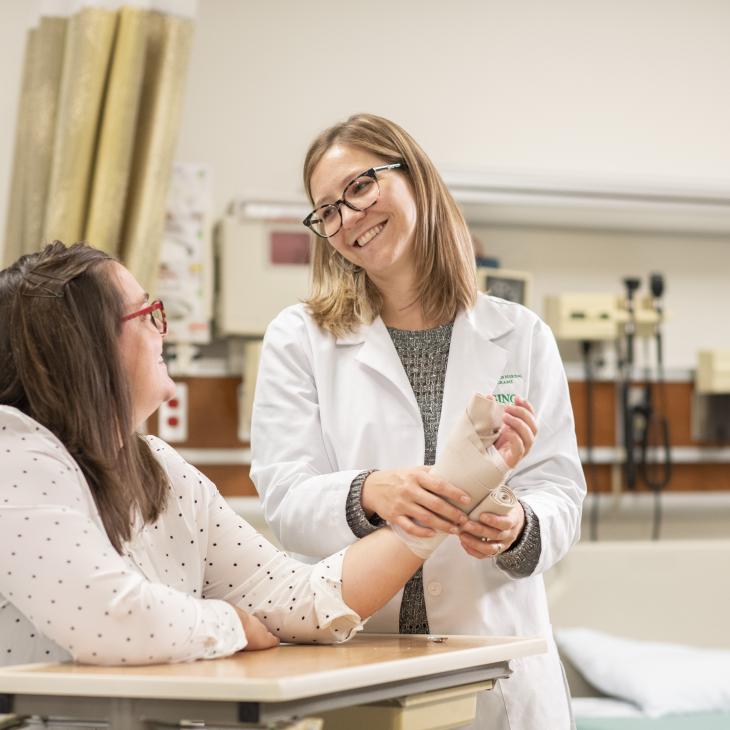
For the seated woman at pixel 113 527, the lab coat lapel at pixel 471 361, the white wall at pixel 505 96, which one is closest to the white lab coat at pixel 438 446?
the lab coat lapel at pixel 471 361

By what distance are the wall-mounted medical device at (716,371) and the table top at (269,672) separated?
260cm

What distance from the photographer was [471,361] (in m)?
1.72

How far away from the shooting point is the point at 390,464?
1680mm

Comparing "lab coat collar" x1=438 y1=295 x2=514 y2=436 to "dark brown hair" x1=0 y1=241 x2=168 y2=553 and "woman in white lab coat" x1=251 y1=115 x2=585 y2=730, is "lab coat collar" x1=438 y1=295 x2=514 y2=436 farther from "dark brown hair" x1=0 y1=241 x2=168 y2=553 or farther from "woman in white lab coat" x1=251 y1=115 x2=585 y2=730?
"dark brown hair" x1=0 y1=241 x2=168 y2=553

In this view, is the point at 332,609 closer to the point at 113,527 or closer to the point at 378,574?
the point at 378,574

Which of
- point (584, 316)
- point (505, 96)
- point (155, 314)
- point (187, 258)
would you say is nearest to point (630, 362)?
point (584, 316)

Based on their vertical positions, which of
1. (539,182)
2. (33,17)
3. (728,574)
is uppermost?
(33,17)

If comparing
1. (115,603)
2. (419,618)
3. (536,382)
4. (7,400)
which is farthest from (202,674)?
(536,382)

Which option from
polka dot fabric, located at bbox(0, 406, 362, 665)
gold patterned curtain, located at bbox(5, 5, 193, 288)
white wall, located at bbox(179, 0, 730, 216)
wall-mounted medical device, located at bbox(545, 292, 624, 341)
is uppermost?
white wall, located at bbox(179, 0, 730, 216)

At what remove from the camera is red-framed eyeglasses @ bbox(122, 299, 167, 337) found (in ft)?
4.75

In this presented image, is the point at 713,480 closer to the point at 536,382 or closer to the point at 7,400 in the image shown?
the point at 536,382

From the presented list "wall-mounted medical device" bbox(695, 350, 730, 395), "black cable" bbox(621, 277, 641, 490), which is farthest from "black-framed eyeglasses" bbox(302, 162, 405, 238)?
"wall-mounted medical device" bbox(695, 350, 730, 395)

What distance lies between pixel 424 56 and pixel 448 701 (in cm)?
291

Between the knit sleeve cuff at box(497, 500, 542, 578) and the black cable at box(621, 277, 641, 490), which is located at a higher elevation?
the black cable at box(621, 277, 641, 490)
